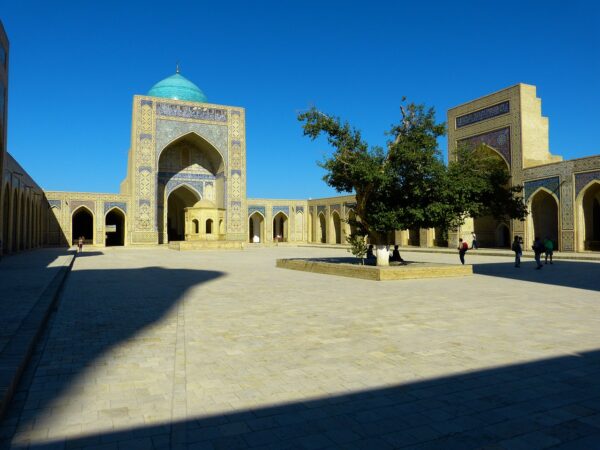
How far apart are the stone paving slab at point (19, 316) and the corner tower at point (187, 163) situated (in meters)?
17.0

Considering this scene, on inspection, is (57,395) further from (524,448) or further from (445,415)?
(524,448)

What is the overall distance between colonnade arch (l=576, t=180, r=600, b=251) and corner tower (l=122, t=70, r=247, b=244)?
17.1m

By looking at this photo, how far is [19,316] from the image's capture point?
4.51m

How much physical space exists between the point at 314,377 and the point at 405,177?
740 cm

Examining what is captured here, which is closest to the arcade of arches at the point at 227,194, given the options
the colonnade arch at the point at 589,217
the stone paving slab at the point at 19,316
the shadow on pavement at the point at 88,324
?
the colonnade arch at the point at 589,217

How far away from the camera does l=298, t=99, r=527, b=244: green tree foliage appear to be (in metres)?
9.37

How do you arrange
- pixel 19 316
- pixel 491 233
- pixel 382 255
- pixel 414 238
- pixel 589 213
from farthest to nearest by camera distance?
1. pixel 414 238
2. pixel 491 233
3. pixel 589 213
4. pixel 382 255
5. pixel 19 316

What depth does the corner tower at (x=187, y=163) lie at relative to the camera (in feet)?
84.5

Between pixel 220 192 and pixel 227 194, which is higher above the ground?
pixel 220 192

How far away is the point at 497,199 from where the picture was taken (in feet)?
35.8

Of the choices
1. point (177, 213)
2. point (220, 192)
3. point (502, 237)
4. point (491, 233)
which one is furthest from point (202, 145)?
point (502, 237)

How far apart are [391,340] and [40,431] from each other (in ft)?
8.45

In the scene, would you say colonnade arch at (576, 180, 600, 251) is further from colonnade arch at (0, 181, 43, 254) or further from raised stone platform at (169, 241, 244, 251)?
colonnade arch at (0, 181, 43, 254)

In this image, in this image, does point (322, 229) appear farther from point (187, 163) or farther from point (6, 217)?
point (6, 217)
